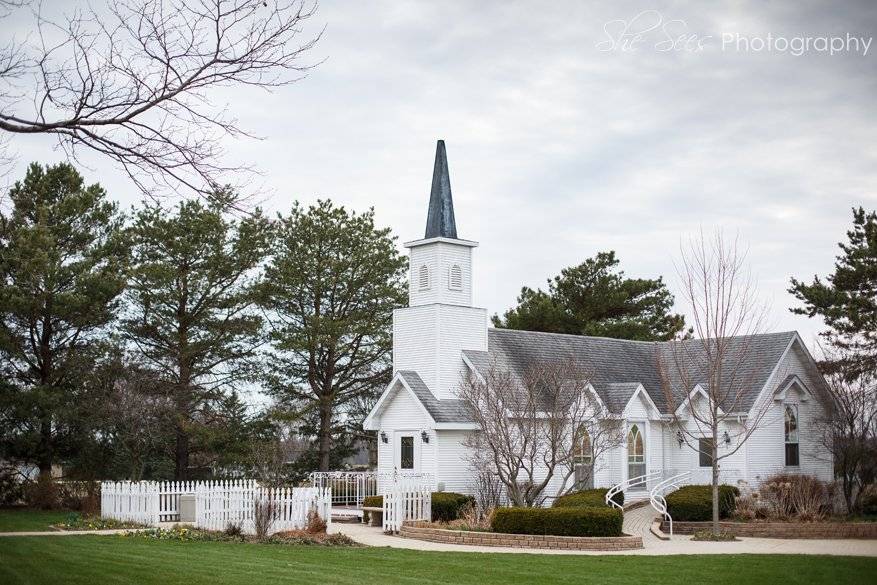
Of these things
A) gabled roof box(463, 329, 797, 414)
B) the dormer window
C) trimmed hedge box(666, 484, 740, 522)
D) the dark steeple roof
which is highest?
the dark steeple roof

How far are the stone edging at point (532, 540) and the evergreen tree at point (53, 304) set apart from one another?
16265 millimetres

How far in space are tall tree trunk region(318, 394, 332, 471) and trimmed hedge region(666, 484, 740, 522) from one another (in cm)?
1713

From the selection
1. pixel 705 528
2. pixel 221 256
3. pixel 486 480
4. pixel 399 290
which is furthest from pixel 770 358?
pixel 221 256

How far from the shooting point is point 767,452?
99.6 feet

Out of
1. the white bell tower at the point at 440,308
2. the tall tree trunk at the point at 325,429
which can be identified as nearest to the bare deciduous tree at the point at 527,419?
the white bell tower at the point at 440,308

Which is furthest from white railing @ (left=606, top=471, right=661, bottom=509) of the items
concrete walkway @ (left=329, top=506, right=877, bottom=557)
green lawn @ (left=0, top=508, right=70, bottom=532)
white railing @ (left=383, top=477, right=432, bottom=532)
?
green lawn @ (left=0, top=508, right=70, bottom=532)

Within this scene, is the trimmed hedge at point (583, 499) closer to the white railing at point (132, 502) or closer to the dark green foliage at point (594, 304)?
the white railing at point (132, 502)

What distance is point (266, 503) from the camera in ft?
71.5

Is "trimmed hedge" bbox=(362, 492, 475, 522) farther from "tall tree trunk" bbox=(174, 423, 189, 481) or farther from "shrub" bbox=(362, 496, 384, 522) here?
"tall tree trunk" bbox=(174, 423, 189, 481)

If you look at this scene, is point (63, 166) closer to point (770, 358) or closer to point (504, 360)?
point (504, 360)

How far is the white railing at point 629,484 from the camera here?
87.8ft

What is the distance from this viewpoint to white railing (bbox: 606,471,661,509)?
2676 cm

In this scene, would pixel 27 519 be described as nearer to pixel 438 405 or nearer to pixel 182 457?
pixel 182 457

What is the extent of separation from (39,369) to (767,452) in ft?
81.1
